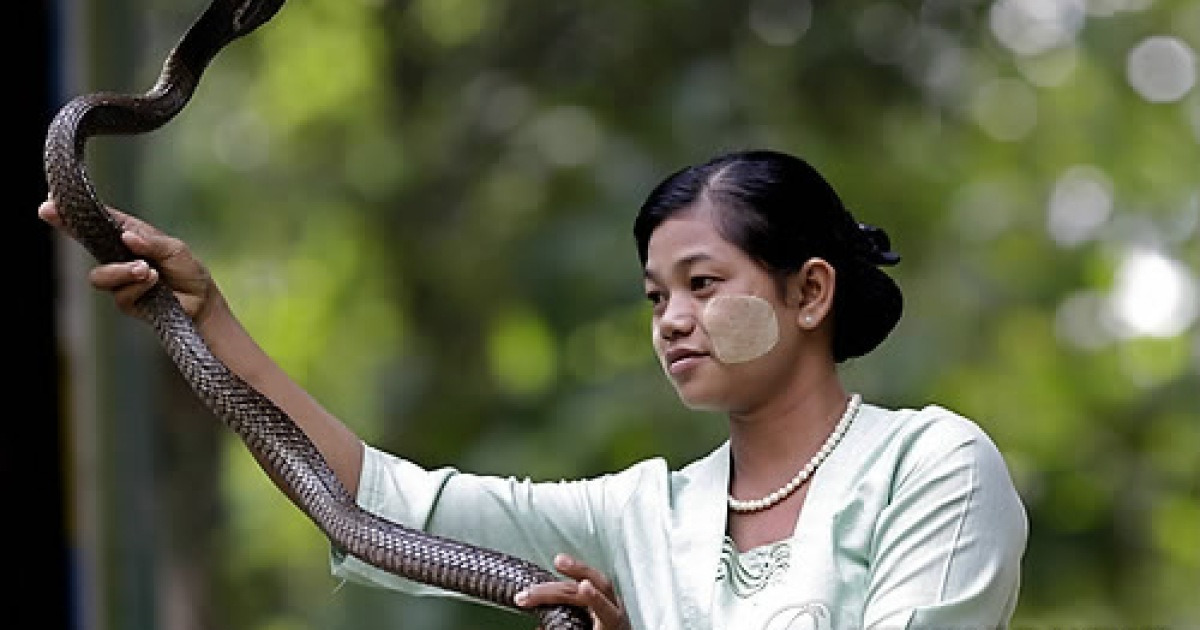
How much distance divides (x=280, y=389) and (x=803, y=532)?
1.65 feet

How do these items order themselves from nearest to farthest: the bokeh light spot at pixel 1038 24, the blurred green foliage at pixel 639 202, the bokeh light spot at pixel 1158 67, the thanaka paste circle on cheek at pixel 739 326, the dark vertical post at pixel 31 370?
the thanaka paste circle on cheek at pixel 739 326
the dark vertical post at pixel 31 370
the blurred green foliage at pixel 639 202
the bokeh light spot at pixel 1038 24
the bokeh light spot at pixel 1158 67

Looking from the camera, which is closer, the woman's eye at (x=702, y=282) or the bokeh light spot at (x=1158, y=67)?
the woman's eye at (x=702, y=282)

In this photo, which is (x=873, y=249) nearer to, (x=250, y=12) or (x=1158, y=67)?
(x=250, y=12)

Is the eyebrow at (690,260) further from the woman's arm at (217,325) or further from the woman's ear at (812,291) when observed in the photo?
the woman's arm at (217,325)

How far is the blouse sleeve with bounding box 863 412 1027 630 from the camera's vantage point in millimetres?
1716

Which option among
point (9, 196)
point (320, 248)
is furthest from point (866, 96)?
point (9, 196)

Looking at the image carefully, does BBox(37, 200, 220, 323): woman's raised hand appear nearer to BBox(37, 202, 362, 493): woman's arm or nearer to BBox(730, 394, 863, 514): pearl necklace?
BBox(37, 202, 362, 493): woman's arm

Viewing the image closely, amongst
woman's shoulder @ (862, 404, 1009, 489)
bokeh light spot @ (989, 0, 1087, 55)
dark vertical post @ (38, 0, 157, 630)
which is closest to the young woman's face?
woman's shoulder @ (862, 404, 1009, 489)

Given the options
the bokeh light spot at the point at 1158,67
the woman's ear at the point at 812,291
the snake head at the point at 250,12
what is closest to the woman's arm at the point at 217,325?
the snake head at the point at 250,12

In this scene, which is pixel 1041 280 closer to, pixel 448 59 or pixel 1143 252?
pixel 1143 252

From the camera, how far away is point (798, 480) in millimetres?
1867

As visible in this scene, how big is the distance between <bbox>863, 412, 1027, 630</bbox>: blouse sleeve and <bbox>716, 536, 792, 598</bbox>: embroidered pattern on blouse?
0.08 metres

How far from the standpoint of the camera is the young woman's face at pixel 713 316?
1841 mm

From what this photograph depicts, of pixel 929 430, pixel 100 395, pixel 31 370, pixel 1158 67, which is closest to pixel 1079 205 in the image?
pixel 1158 67
